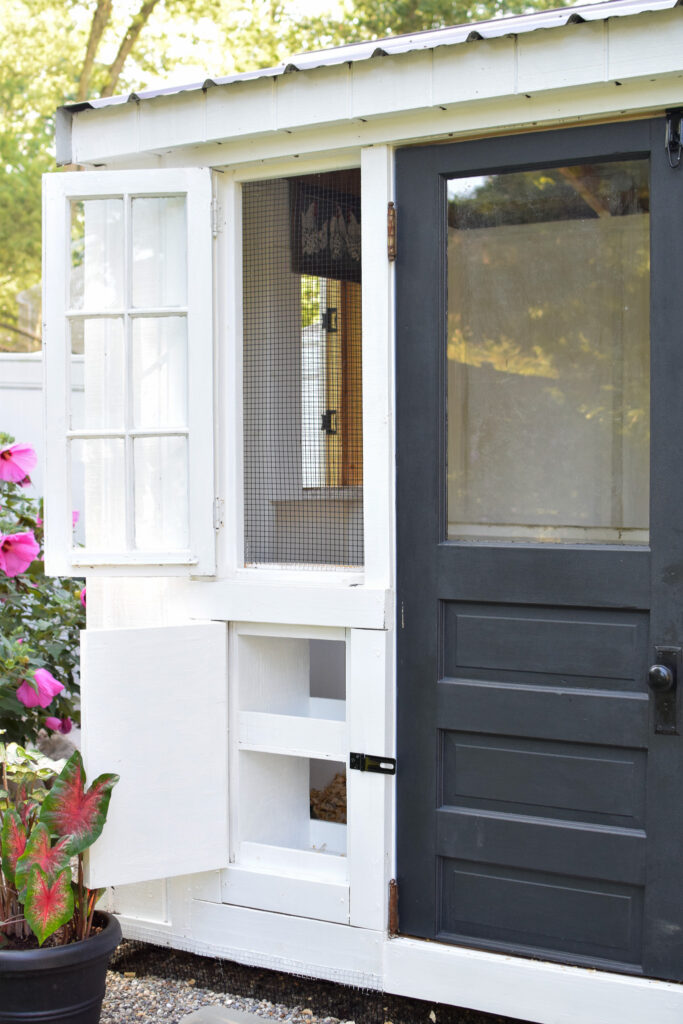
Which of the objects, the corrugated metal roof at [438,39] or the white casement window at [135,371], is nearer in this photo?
the corrugated metal roof at [438,39]

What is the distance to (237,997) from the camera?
9.99 ft

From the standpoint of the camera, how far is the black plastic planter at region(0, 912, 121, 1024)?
2.60 m

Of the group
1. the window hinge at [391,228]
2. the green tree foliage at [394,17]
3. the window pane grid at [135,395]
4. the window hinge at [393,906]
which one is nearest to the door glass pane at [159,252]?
the window pane grid at [135,395]

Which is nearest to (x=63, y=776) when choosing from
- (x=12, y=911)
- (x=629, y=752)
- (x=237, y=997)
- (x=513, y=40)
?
(x=12, y=911)

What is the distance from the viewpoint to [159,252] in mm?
3168

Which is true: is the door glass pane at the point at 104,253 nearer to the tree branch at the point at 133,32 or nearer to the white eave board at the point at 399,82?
the white eave board at the point at 399,82

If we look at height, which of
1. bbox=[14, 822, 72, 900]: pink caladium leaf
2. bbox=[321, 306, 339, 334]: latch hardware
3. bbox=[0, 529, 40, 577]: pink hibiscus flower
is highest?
bbox=[321, 306, 339, 334]: latch hardware

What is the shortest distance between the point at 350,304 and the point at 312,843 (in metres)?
1.78

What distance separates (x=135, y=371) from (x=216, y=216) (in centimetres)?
52

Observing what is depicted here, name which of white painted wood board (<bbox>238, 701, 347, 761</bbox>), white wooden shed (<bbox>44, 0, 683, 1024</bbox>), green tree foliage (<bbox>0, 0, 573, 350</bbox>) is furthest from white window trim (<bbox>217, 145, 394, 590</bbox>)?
green tree foliage (<bbox>0, 0, 573, 350</bbox>)

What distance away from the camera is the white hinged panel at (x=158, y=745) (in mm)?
2934

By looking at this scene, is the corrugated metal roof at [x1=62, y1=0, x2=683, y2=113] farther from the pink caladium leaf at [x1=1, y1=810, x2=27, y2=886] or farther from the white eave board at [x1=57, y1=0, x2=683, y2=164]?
the pink caladium leaf at [x1=1, y1=810, x2=27, y2=886]

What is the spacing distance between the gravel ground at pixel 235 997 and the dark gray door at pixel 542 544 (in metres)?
0.25

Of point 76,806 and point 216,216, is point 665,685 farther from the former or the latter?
point 216,216
